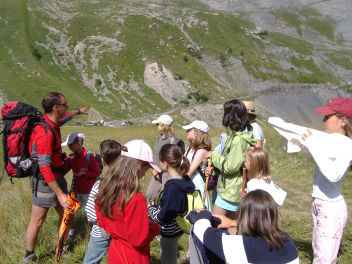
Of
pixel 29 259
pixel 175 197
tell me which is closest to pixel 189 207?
pixel 175 197

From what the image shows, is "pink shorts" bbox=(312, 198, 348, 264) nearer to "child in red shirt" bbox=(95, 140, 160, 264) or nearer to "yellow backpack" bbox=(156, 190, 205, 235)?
"yellow backpack" bbox=(156, 190, 205, 235)

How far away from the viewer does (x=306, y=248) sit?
4.92 meters

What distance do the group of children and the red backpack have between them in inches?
35.7

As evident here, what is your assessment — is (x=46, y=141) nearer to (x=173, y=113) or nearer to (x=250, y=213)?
(x=250, y=213)

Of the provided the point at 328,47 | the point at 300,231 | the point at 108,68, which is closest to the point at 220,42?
the point at 108,68

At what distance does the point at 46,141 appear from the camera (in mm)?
4066

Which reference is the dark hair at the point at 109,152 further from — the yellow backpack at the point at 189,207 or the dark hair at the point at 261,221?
the dark hair at the point at 261,221

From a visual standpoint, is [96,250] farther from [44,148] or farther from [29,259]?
[44,148]

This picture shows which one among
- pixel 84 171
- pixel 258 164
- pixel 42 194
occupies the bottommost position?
pixel 84 171

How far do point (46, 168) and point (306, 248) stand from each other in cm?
404

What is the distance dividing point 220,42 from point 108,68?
56.6 meters

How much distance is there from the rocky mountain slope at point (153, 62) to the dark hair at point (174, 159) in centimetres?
8079

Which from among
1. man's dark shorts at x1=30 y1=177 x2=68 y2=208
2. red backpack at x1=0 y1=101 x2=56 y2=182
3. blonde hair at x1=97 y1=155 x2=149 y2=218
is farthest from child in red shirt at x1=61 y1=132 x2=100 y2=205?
blonde hair at x1=97 y1=155 x2=149 y2=218

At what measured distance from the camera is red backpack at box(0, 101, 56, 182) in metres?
4.11
